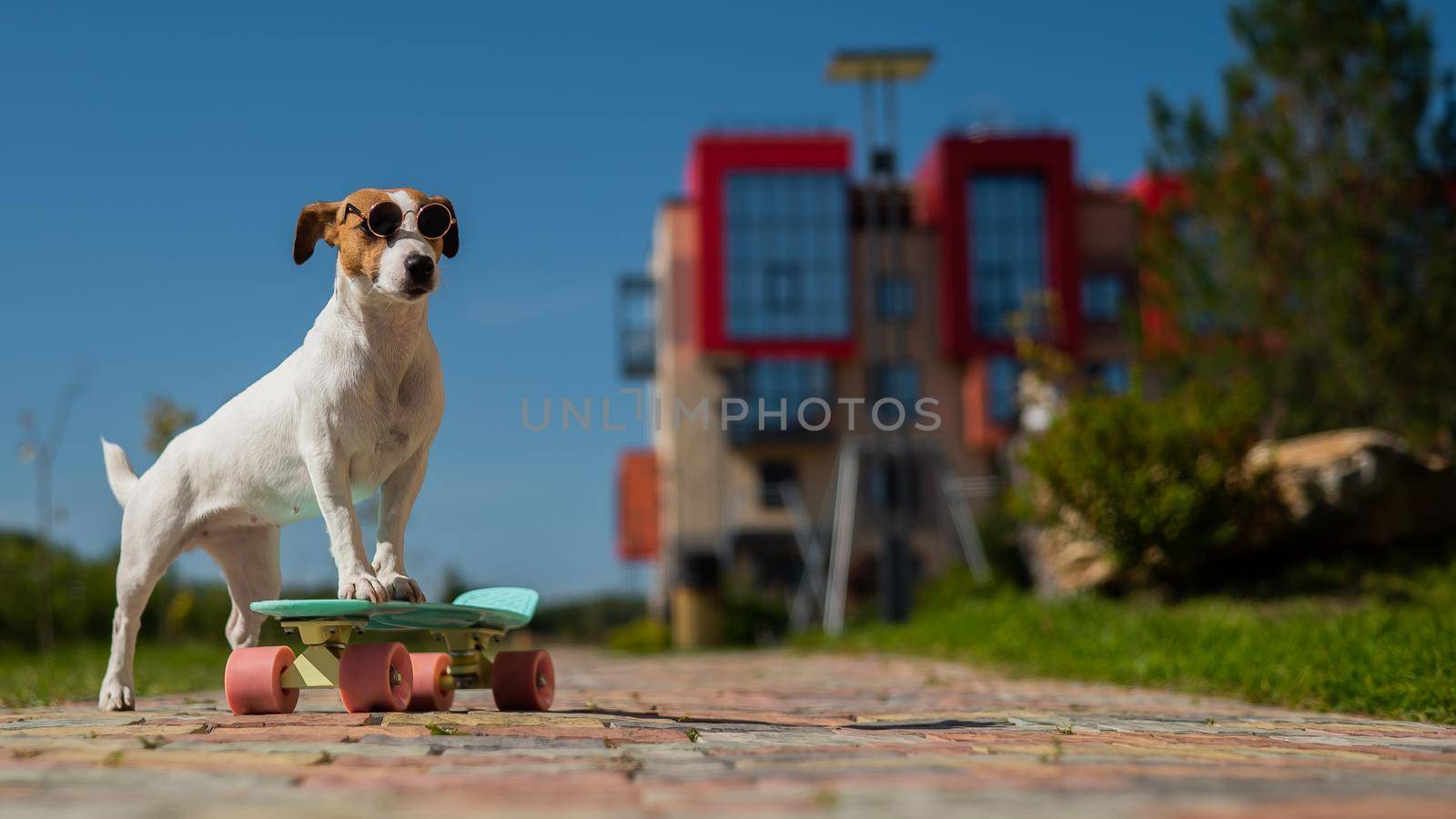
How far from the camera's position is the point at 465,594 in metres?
5.54

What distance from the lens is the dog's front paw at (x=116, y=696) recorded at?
17.6ft

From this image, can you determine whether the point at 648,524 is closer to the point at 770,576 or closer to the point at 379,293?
the point at 770,576

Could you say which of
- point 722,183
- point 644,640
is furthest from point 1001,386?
point 644,640

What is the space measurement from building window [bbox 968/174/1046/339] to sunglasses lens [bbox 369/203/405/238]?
32.3 m

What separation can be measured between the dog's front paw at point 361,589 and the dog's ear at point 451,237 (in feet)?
3.93

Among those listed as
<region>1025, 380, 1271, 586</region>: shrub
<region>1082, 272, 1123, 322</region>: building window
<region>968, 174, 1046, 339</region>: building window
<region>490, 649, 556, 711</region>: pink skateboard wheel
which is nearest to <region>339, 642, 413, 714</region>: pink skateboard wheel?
<region>490, 649, 556, 711</region>: pink skateboard wheel

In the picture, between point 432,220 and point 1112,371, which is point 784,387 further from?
point 432,220

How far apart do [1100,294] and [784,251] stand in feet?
Result: 29.0

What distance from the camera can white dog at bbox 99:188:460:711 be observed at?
183 inches

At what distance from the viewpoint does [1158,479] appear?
12773 mm

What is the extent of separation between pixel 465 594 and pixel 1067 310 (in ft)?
104

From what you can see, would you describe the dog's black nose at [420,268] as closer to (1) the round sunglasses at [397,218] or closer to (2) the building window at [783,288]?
(1) the round sunglasses at [397,218]

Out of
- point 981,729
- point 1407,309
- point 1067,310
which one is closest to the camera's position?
point 981,729

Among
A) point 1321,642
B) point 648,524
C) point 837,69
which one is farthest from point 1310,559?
point 648,524
